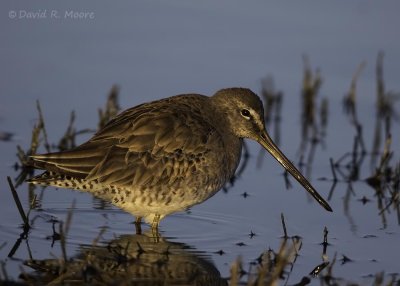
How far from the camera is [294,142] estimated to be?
9.64m

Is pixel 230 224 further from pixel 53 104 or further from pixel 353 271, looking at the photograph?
pixel 53 104

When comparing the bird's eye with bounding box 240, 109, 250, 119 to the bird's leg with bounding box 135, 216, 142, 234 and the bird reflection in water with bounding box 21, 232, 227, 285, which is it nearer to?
the bird's leg with bounding box 135, 216, 142, 234

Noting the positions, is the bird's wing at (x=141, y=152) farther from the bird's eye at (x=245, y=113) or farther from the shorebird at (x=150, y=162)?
the bird's eye at (x=245, y=113)

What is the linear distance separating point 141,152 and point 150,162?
0.09 m

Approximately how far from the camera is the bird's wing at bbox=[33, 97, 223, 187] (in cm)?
702

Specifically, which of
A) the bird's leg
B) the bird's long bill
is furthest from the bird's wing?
the bird's long bill

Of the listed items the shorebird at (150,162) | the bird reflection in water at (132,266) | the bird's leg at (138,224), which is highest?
the shorebird at (150,162)

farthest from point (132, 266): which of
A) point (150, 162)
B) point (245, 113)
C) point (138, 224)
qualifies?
point (245, 113)

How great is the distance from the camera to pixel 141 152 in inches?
281

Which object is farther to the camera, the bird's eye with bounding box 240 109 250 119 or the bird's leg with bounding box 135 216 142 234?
the bird's eye with bounding box 240 109 250 119

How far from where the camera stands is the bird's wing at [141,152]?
7016 mm

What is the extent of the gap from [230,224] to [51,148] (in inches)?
76.1

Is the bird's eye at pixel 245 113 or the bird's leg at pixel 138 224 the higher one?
the bird's eye at pixel 245 113

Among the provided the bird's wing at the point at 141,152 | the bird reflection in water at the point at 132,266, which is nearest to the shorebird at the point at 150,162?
the bird's wing at the point at 141,152
